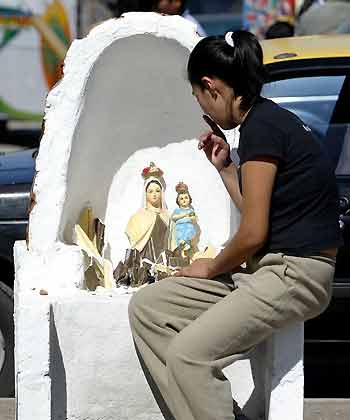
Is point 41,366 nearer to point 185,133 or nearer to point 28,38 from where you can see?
point 185,133

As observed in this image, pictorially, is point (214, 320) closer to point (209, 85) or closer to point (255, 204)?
point (255, 204)

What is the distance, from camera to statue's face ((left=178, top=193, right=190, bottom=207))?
470 centimetres

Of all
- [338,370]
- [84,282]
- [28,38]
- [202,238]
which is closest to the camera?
[84,282]

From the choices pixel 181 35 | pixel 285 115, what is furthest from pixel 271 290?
pixel 181 35

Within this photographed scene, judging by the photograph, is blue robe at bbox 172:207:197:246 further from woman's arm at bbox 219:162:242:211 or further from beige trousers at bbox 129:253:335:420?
beige trousers at bbox 129:253:335:420

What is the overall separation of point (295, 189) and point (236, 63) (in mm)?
491

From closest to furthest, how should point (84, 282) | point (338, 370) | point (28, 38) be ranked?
point (84, 282)
point (338, 370)
point (28, 38)

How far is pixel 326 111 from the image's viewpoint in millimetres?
5762

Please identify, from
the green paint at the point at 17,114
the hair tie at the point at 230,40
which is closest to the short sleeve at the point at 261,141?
the hair tie at the point at 230,40

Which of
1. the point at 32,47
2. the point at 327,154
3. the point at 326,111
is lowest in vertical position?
the point at 32,47

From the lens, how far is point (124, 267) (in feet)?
14.7

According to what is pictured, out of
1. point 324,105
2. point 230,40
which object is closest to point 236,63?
point 230,40

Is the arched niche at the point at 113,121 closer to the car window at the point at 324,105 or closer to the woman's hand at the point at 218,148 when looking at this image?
the woman's hand at the point at 218,148

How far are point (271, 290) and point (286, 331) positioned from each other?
30cm
